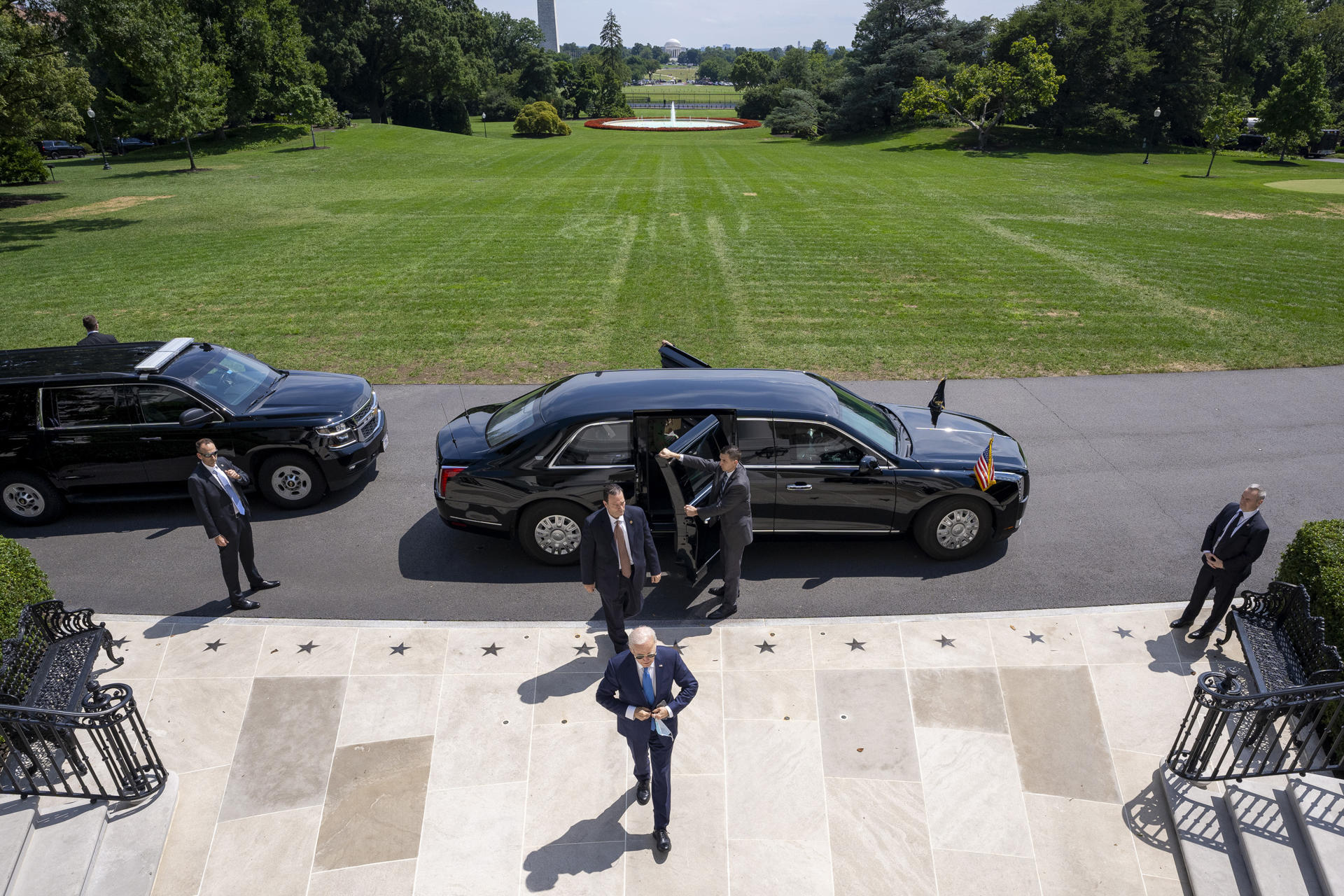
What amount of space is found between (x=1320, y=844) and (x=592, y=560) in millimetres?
5105

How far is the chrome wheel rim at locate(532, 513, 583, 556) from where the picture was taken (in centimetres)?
833

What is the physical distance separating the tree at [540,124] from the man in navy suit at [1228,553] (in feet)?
202

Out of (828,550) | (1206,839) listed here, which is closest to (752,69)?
(828,550)

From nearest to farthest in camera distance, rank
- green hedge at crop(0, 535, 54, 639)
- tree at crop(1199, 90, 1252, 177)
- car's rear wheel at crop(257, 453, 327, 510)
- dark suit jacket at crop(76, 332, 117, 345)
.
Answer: green hedge at crop(0, 535, 54, 639) < car's rear wheel at crop(257, 453, 327, 510) < dark suit jacket at crop(76, 332, 117, 345) < tree at crop(1199, 90, 1252, 177)

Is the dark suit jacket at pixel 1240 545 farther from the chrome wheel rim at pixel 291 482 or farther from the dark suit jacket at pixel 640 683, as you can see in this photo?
the chrome wheel rim at pixel 291 482

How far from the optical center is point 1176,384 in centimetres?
1330

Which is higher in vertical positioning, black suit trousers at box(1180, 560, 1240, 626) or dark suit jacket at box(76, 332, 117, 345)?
dark suit jacket at box(76, 332, 117, 345)

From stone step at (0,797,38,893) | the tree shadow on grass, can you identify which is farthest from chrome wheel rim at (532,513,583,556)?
A: the tree shadow on grass

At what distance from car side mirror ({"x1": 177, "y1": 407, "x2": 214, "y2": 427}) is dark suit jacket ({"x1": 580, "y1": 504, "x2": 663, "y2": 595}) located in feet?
18.1

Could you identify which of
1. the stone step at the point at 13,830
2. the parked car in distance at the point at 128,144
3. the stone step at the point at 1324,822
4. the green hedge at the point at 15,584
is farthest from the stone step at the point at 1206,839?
the parked car in distance at the point at 128,144

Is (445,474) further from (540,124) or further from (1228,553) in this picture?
(540,124)

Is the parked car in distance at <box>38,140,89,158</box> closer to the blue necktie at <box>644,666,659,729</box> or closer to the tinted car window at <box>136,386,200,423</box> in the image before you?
the tinted car window at <box>136,386,200,423</box>

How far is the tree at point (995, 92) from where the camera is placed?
157ft

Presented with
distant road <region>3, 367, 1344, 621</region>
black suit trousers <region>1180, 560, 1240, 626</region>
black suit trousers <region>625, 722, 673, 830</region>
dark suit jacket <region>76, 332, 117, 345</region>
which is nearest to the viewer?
black suit trousers <region>625, 722, 673, 830</region>
